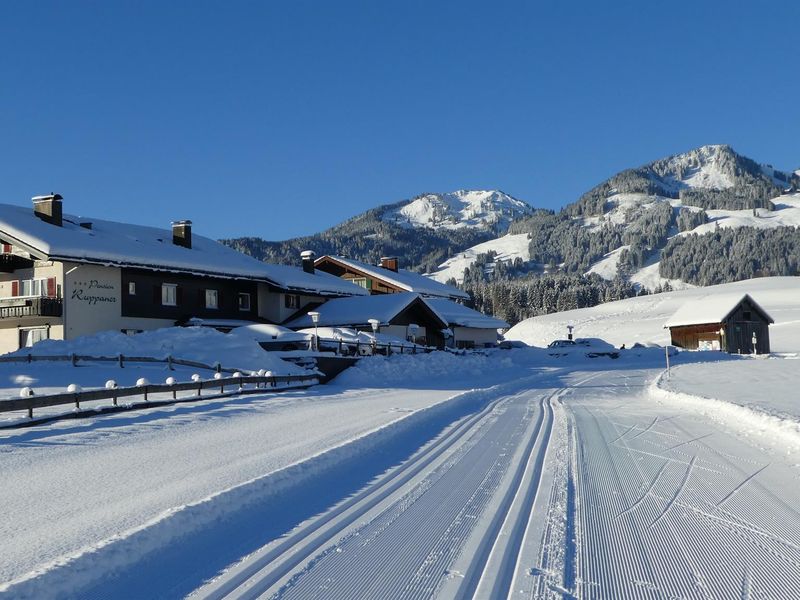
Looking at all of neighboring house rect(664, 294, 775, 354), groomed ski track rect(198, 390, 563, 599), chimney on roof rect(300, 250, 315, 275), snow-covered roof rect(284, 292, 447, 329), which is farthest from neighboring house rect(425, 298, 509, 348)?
groomed ski track rect(198, 390, 563, 599)

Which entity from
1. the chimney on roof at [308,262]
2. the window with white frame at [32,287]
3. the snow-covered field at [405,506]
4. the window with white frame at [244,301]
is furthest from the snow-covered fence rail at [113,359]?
the chimney on roof at [308,262]

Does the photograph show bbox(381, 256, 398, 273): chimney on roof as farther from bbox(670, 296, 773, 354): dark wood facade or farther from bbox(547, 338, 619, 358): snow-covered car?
bbox(670, 296, 773, 354): dark wood facade

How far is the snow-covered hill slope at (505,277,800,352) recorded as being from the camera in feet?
302

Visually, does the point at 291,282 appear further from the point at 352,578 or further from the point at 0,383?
the point at 352,578

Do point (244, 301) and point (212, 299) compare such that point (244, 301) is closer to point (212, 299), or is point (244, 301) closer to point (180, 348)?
point (212, 299)

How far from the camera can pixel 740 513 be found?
7457 millimetres

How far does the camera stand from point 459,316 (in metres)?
62.5

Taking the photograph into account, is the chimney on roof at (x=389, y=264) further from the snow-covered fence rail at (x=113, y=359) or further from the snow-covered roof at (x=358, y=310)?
the snow-covered fence rail at (x=113, y=359)

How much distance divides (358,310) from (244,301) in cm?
727

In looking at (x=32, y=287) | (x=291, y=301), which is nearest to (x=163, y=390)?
(x=32, y=287)

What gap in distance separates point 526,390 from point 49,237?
23.0 metres

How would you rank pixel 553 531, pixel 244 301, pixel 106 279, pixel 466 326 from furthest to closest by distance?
pixel 466 326 → pixel 244 301 → pixel 106 279 → pixel 553 531

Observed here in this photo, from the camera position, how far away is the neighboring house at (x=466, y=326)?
61.1m

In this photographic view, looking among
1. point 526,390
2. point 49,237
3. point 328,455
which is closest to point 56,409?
point 328,455
